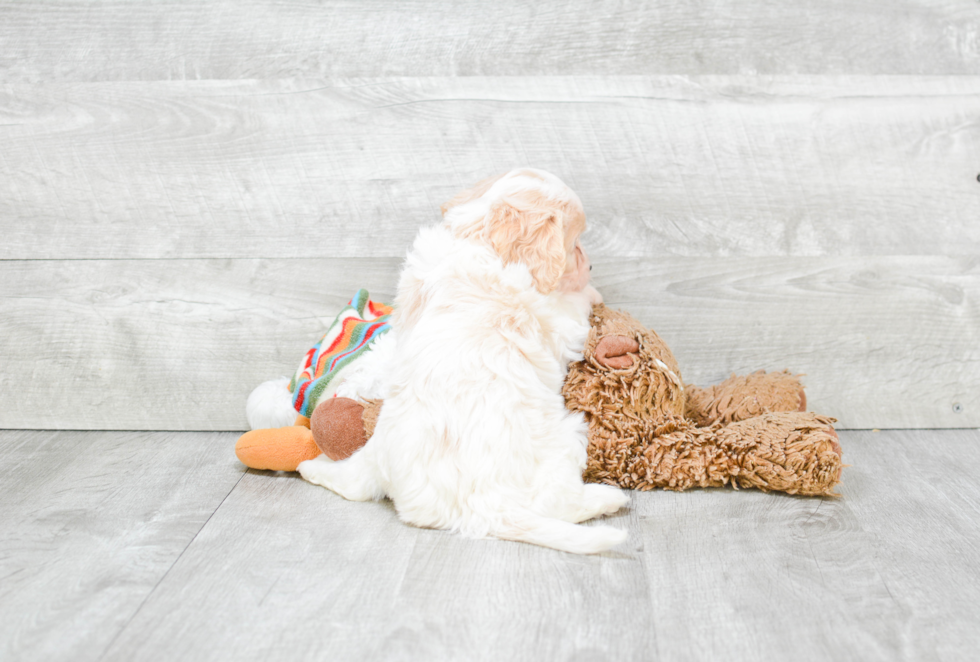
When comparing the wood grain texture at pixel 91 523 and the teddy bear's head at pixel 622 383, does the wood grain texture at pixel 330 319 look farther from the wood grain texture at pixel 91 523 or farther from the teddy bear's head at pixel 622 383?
the teddy bear's head at pixel 622 383

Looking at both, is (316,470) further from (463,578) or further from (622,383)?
(622,383)

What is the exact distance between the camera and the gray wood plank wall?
1521mm

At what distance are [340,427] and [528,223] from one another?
1.49ft

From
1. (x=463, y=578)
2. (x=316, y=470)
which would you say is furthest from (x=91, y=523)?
(x=463, y=578)

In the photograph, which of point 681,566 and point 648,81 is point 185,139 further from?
point 681,566

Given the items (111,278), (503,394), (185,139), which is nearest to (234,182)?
(185,139)

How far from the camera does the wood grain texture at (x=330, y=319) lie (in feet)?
5.17

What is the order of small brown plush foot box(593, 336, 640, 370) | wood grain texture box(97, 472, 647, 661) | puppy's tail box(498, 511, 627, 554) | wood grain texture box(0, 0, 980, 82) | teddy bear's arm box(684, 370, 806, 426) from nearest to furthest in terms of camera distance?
wood grain texture box(97, 472, 647, 661), puppy's tail box(498, 511, 627, 554), small brown plush foot box(593, 336, 640, 370), teddy bear's arm box(684, 370, 806, 426), wood grain texture box(0, 0, 980, 82)

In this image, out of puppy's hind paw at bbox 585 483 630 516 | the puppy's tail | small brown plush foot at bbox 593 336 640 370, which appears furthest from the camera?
small brown plush foot at bbox 593 336 640 370

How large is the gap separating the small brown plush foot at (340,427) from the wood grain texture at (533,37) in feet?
2.17

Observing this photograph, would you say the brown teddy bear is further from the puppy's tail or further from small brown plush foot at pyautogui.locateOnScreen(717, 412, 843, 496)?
the puppy's tail

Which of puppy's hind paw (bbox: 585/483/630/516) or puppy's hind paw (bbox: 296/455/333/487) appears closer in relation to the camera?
puppy's hind paw (bbox: 585/483/630/516)

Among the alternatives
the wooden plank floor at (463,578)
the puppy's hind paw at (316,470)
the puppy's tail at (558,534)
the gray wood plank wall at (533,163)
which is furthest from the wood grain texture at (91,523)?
the puppy's tail at (558,534)

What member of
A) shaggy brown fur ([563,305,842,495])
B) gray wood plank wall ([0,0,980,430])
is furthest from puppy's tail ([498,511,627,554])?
gray wood plank wall ([0,0,980,430])
